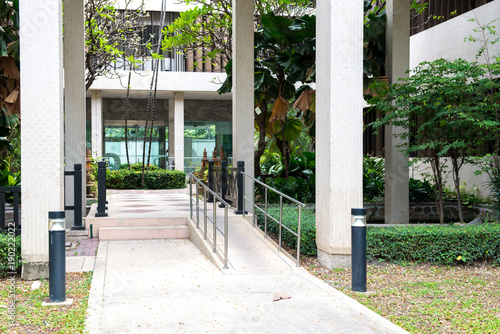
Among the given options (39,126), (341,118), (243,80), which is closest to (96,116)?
(243,80)

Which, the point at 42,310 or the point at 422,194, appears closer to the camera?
the point at 42,310

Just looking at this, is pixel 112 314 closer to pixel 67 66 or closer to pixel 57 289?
pixel 57 289

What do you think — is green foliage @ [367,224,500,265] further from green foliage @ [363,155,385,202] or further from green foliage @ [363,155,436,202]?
green foliage @ [363,155,385,202]

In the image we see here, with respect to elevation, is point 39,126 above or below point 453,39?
below

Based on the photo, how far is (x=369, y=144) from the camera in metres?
18.2

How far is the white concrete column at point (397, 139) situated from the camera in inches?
433

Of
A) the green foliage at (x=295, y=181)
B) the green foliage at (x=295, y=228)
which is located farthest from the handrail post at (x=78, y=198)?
the green foliage at (x=295, y=181)

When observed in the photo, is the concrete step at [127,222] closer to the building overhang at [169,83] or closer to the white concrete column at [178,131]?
the building overhang at [169,83]

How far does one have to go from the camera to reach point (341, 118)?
24.3 ft

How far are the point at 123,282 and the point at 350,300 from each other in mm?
2834

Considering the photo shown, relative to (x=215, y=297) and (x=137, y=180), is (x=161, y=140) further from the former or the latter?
(x=215, y=297)

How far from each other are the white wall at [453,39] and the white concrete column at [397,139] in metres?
2.00

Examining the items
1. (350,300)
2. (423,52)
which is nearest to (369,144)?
(423,52)

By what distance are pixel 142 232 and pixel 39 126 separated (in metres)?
3.58
